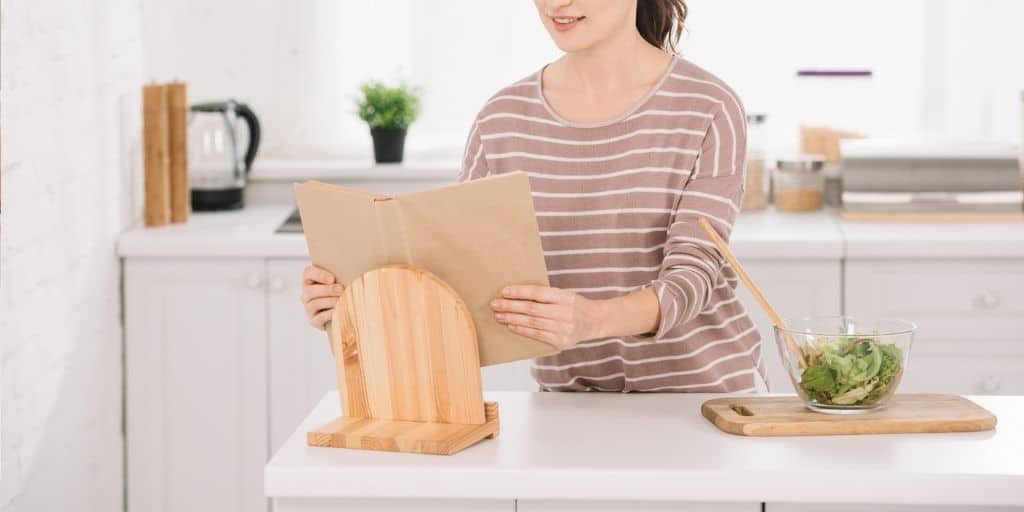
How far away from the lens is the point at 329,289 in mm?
1642

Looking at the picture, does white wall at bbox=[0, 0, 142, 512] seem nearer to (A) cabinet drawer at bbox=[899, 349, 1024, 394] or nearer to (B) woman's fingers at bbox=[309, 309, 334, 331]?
(B) woman's fingers at bbox=[309, 309, 334, 331]

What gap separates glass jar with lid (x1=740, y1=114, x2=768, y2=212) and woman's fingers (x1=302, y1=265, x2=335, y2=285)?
1815 mm

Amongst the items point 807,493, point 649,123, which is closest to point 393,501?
point 807,493

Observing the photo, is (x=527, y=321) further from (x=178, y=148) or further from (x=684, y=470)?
(x=178, y=148)

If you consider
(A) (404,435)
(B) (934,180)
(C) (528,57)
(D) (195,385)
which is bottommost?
(D) (195,385)

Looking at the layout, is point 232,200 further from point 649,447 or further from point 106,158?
point 649,447

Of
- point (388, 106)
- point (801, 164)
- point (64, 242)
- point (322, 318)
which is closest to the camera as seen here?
point (322, 318)

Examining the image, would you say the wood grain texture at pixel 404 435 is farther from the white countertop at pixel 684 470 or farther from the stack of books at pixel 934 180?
the stack of books at pixel 934 180

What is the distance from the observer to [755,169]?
3346mm

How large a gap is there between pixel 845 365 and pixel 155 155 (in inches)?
77.7

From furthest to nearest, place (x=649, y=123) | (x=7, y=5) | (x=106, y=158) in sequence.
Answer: (x=106, y=158) < (x=7, y=5) < (x=649, y=123)

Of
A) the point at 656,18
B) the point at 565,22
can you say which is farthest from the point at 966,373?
the point at 565,22

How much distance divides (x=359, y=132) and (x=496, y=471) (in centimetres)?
229

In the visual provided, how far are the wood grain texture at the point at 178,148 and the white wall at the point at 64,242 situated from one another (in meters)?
0.08
